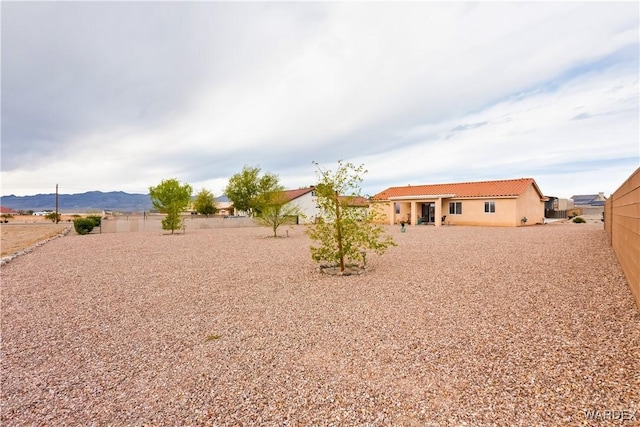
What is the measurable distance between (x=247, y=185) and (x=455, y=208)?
90.8ft

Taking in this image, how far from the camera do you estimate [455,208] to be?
28969 mm

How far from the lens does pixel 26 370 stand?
171 inches

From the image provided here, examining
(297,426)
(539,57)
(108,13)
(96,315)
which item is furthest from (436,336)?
(108,13)

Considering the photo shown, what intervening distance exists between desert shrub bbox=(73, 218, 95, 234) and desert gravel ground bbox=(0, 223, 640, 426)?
1926cm

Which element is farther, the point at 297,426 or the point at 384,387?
the point at 384,387

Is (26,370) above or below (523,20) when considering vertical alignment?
below

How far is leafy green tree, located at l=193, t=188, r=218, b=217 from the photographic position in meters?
55.5

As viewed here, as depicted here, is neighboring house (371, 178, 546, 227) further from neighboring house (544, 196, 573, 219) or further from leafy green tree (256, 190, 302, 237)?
neighboring house (544, 196, 573, 219)

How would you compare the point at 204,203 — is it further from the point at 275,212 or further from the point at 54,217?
the point at 275,212

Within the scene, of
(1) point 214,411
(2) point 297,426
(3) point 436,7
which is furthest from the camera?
(3) point 436,7

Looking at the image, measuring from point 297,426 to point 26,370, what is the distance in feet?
12.7

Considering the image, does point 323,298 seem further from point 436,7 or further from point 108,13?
point 108,13

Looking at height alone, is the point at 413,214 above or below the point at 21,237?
above

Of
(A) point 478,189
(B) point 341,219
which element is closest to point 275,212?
(B) point 341,219
